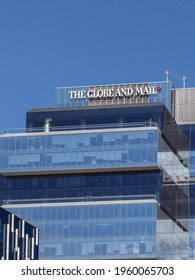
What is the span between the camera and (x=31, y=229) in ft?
564
